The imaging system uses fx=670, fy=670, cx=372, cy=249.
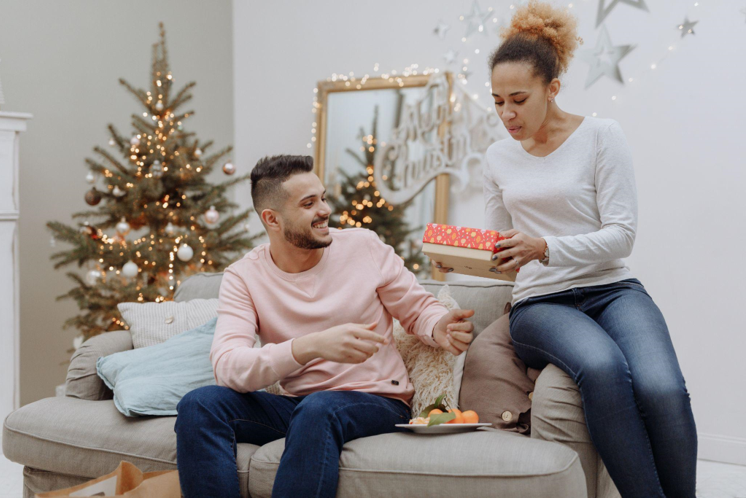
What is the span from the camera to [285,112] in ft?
14.4

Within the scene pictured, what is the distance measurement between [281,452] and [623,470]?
2.73 ft

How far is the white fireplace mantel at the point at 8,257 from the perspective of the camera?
10.00 ft

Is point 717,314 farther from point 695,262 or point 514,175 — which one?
point 514,175

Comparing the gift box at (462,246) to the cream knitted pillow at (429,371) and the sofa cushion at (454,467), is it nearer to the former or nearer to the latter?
the cream knitted pillow at (429,371)

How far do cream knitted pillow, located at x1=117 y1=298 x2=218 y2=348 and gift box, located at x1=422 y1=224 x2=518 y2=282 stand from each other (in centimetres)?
97

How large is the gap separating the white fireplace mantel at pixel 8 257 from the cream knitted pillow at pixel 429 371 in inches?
79.2

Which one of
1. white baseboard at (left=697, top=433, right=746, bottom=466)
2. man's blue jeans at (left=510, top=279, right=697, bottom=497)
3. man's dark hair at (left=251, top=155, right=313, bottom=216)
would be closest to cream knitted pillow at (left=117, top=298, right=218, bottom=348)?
man's dark hair at (left=251, top=155, right=313, bottom=216)

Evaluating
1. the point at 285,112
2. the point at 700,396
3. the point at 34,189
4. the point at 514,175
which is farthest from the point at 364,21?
the point at 700,396

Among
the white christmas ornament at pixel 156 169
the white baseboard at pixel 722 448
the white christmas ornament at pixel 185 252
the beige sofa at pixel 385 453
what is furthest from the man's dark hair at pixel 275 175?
the white baseboard at pixel 722 448

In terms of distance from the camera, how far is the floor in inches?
99.2

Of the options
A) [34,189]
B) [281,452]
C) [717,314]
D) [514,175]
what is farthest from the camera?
[34,189]

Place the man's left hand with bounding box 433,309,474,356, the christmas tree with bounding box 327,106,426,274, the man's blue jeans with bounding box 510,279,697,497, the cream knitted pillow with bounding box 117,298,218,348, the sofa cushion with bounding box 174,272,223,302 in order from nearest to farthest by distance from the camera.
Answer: the man's blue jeans with bounding box 510,279,697,497 < the man's left hand with bounding box 433,309,474,356 < the cream knitted pillow with bounding box 117,298,218,348 < the sofa cushion with bounding box 174,272,223,302 < the christmas tree with bounding box 327,106,426,274

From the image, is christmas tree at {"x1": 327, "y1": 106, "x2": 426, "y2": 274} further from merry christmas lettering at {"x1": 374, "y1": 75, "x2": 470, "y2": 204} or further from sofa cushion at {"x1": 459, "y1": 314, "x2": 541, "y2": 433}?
sofa cushion at {"x1": 459, "y1": 314, "x2": 541, "y2": 433}

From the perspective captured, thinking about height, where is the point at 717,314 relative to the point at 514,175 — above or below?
below
